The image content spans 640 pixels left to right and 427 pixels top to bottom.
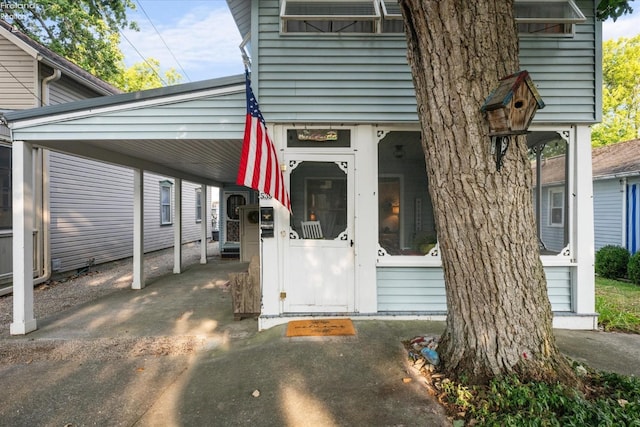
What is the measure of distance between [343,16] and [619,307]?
5864 mm

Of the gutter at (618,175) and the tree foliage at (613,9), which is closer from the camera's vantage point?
the tree foliage at (613,9)

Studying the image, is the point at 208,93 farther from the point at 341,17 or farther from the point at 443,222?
the point at 443,222

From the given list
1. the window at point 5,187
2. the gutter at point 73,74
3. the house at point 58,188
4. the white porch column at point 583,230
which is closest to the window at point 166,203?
the house at point 58,188

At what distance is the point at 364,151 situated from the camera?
13.1 ft

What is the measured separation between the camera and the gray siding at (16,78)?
6562 millimetres

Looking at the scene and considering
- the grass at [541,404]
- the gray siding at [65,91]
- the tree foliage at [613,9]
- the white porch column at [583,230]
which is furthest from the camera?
the gray siding at [65,91]

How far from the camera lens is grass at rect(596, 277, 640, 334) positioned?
4047mm

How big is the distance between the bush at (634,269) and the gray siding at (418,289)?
16.6 ft

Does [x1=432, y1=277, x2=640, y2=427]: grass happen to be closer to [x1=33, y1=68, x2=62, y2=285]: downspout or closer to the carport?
the carport

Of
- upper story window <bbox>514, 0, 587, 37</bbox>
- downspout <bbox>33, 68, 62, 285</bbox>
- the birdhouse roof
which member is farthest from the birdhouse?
downspout <bbox>33, 68, 62, 285</bbox>

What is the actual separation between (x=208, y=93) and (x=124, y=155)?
243 centimetres

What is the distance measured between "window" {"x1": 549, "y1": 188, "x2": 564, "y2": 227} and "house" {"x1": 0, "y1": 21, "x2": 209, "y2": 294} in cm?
1245

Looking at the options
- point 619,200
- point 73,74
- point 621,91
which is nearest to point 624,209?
point 619,200

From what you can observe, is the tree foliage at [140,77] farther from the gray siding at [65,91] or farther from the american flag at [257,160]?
the american flag at [257,160]
